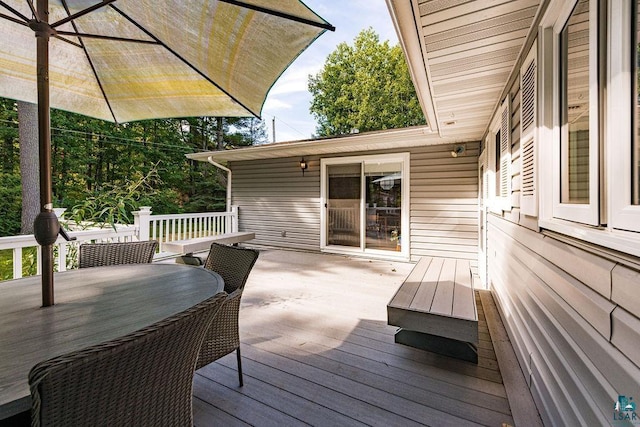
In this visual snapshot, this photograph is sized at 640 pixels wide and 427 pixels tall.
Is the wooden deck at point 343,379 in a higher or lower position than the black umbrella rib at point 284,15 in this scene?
lower

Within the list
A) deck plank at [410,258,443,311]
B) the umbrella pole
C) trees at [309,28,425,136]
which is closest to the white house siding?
deck plank at [410,258,443,311]

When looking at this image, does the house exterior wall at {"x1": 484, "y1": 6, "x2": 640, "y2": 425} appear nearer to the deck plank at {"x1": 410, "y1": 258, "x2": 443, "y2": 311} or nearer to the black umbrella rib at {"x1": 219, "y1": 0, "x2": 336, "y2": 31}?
the deck plank at {"x1": 410, "y1": 258, "x2": 443, "y2": 311}

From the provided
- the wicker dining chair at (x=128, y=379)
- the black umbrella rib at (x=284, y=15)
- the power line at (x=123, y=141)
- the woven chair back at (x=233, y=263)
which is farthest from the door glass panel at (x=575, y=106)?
the power line at (x=123, y=141)

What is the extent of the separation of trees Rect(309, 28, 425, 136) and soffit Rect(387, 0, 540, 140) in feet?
43.1

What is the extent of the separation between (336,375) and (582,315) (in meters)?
1.47

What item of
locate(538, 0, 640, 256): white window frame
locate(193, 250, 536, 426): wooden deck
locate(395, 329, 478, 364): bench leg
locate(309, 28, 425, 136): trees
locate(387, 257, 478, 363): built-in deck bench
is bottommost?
locate(193, 250, 536, 426): wooden deck

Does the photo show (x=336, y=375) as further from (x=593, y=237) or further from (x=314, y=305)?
(x=593, y=237)

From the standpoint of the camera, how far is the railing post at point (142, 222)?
13.7 feet

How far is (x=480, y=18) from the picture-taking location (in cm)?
175

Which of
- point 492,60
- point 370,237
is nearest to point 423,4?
point 492,60

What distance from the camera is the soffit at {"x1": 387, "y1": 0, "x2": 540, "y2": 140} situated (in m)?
1.66

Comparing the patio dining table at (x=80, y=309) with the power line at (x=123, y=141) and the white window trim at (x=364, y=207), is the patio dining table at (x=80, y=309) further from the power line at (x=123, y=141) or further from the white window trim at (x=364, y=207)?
the power line at (x=123, y=141)

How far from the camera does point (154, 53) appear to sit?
2387 mm

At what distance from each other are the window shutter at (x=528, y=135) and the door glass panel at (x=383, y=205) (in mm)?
3493
